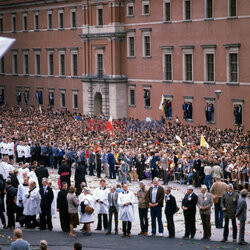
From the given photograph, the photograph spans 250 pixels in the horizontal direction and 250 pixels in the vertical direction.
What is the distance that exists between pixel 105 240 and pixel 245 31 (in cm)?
2963

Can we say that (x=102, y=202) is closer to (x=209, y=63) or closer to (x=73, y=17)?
(x=209, y=63)

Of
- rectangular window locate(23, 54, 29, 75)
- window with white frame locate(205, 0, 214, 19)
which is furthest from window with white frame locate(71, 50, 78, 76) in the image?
window with white frame locate(205, 0, 214, 19)

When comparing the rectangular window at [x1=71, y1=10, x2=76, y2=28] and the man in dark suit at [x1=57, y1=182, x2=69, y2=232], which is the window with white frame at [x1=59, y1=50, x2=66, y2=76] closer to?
the rectangular window at [x1=71, y1=10, x2=76, y2=28]

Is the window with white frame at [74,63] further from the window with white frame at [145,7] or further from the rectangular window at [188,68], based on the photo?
the rectangular window at [188,68]

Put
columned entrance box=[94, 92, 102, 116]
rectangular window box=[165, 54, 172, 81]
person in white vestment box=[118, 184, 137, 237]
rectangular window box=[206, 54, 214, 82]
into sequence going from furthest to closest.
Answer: columned entrance box=[94, 92, 102, 116] → rectangular window box=[165, 54, 172, 81] → rectangular window box=[206, 54, 214, 82] → person in white vestment box=[118, 184, 137, 237]

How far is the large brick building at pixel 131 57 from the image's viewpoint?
5081cm

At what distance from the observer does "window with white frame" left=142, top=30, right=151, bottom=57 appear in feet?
194

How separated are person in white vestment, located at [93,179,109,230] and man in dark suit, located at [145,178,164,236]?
1.49 m

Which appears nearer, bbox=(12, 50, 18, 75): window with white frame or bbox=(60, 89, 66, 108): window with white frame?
bbox=(60, 89, 66, 108): window with white frame

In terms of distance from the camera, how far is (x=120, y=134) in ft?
157

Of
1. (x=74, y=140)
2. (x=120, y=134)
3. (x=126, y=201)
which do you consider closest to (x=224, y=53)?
(x=120, y=134)

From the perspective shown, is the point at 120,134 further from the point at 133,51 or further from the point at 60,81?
the point at 60,81

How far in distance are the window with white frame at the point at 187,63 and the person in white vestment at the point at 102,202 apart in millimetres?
32019

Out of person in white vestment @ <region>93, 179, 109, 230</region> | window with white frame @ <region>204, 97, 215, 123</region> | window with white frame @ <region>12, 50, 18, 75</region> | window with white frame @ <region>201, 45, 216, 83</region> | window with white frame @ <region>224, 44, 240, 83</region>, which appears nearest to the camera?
person in white vestment @ <region>93, 179, 109, 230</region>
